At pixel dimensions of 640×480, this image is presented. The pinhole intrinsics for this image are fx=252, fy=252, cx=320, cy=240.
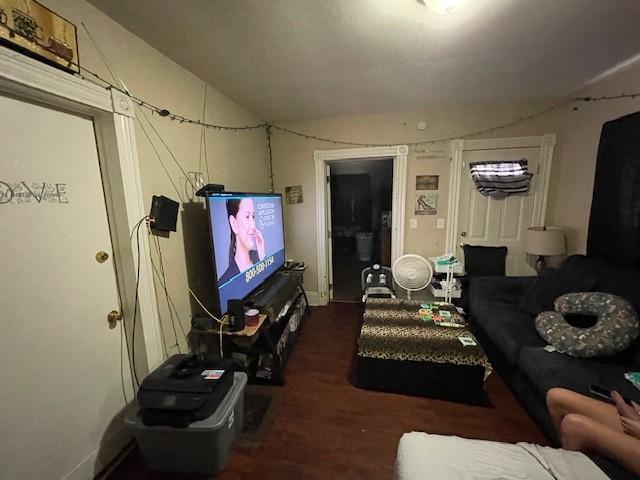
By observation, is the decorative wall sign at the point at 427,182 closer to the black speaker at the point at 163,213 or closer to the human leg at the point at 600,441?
the human leg at the point at 600,441

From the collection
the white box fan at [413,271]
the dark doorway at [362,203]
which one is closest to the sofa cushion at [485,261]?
the white box fan at [413,271]

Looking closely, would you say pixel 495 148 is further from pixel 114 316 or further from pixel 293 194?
pixel 114 316

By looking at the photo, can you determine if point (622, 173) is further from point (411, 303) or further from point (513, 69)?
point (411, 303)

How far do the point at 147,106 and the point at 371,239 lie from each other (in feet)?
15.3

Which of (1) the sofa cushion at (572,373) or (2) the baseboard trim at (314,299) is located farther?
(2) the baseboard trim at (314,299)

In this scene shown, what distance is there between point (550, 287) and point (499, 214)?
110cm

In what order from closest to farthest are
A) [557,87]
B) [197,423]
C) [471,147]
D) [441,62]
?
[197,423] < [441,62] < [557,87] < [471,147]

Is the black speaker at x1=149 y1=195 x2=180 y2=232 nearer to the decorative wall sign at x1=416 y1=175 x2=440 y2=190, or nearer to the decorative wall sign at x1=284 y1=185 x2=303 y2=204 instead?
the decorative wall sign at x1=284 y1=185 x2=303 y2=204

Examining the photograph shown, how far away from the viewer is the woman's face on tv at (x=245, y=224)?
1.97 metres

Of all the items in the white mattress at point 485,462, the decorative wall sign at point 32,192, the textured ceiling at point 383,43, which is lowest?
the white mattress at point 485,462

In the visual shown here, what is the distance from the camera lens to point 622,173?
201 cm

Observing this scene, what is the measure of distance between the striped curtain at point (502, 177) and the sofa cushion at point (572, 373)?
1.81 meters

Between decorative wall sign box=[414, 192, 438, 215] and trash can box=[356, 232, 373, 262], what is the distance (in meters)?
2.47

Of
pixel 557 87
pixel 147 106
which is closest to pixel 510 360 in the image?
pixel 557 87
